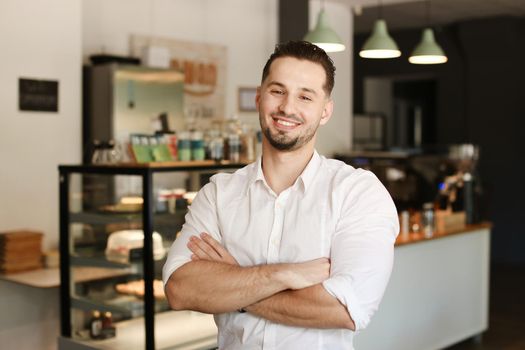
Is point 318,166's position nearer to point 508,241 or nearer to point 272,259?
point 272,259

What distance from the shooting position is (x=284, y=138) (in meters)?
2.00

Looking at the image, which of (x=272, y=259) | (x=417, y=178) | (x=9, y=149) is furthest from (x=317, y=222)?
(x=417, y=178)

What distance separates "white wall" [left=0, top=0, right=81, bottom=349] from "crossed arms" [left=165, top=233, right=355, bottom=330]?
3.25m

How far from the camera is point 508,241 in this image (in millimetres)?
9609

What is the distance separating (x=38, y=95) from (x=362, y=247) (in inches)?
149

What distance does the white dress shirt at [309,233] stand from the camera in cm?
190

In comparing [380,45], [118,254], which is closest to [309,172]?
[118,254]

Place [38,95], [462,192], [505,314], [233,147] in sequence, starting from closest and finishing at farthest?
1. [233,147]
2. [38,95]
3. [462,192]
4. [505,314]

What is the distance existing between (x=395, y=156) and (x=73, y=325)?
486 cm

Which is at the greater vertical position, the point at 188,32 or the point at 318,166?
the point at 188,32

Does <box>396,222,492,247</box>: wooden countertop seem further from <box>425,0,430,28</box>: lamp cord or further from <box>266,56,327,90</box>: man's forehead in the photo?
<box>425,0,430,28</box>: lamp cord

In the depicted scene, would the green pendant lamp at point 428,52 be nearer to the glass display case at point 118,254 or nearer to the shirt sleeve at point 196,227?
the glass display case at point 118,254

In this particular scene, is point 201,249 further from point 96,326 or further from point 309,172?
point 96,326

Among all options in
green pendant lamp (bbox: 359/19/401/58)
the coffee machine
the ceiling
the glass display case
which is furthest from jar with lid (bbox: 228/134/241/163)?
the ceiling
